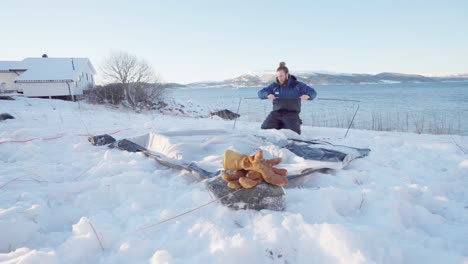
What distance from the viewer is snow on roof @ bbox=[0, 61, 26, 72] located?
29.1 metres

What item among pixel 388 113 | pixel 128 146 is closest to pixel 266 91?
pixel 128 146

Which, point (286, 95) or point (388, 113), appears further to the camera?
point (388, 113)

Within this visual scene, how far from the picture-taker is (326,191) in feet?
7.40

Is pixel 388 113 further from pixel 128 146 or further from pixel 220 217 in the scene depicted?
pixel 220 217

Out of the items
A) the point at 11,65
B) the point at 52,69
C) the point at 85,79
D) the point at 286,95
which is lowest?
the point at 286,95

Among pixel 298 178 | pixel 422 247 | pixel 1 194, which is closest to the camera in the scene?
pixel 422 247

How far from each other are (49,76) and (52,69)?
1.54m

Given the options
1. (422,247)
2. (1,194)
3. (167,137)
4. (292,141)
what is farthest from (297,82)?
(1,194)

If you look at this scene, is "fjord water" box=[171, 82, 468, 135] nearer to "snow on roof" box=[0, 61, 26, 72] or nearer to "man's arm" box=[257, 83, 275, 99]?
"man's arm" box=[257, 83, 275, 99]

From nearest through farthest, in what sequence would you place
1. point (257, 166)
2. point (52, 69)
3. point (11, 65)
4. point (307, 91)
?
1. point (257, 166)
2. point (307, 91)
3. point (52, 69)
4. point (11, 65)

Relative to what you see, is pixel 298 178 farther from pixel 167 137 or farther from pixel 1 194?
pixel 1 194

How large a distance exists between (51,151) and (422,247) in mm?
4301

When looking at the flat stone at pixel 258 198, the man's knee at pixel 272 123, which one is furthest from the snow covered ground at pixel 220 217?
the man's knee at pixel 272 123

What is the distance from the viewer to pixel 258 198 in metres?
2.07
